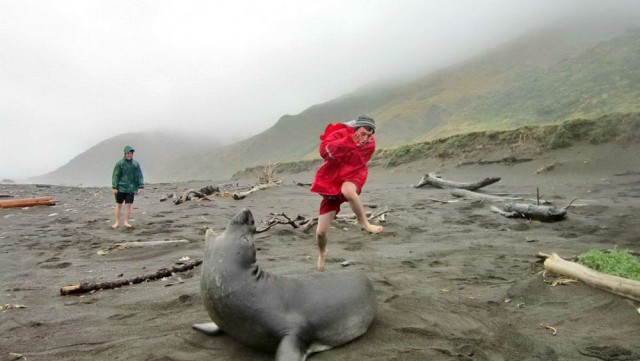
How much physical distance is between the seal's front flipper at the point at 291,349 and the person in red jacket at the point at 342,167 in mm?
1880

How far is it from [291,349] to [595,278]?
3218 millimetres

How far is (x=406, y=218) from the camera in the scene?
383 inches

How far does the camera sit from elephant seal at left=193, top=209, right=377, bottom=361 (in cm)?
304

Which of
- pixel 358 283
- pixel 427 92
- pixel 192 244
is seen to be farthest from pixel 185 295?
pixel 427 92

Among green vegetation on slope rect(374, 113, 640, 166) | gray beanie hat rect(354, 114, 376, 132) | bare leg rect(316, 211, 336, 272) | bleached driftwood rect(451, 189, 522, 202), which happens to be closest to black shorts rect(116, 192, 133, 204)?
bare leg rect(316, 211, 336, 272)

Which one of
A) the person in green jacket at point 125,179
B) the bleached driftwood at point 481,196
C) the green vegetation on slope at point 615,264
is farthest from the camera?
the bleached driftwood at point 481,196

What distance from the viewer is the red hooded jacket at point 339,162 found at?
4.66m

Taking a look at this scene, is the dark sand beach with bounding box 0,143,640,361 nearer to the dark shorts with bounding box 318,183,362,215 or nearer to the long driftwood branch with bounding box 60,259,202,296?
the long driftwood branch with bounding box 60,259,202,296

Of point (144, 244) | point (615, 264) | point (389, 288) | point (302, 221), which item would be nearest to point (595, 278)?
A: point (615, 264)

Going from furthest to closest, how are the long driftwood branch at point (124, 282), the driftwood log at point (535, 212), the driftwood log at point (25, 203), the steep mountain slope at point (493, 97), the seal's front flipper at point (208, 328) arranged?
the steep mountain slope at point (493, 97) → the driftwood log at point (25, 203) → the driftwood log at point (535, 212) → the long driftwood branch at point (124, 282) → the seal's front flipper at point (208, 328)

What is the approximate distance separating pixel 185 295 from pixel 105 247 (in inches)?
152

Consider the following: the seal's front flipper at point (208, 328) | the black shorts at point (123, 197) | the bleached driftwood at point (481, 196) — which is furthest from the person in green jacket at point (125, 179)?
the bleached driftwood at point (481, 196)

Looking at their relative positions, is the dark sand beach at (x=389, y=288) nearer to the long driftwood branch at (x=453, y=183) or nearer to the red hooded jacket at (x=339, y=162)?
the red hooded jacket at (x=339, y=162)

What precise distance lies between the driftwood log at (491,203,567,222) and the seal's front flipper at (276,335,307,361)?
7.08m
